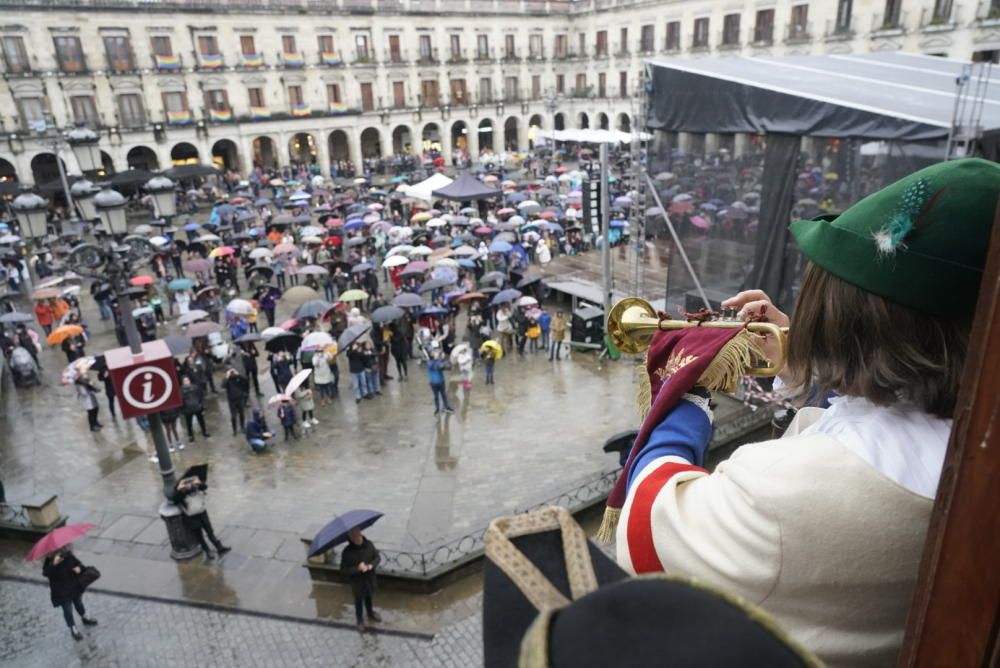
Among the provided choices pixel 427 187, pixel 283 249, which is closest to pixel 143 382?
pixel 283 249

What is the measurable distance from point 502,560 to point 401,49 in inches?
1985

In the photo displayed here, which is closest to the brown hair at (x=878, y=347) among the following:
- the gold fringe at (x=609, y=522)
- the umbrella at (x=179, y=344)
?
the gold fringe at (x=609, y=522)

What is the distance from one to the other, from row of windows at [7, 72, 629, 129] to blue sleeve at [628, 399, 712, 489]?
34.6m

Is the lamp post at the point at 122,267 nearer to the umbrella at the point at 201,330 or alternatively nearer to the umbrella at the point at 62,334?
the umbrella at the point at 201,330

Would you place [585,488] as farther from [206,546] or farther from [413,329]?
[413,329]

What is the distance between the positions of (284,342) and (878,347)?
13034mm

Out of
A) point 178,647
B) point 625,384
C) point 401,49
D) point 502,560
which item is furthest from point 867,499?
point 401,49

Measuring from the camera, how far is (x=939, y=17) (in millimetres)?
31797

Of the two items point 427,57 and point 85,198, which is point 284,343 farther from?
point 427,57

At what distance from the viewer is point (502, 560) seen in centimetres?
90

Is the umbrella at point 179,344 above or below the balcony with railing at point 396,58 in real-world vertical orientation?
below

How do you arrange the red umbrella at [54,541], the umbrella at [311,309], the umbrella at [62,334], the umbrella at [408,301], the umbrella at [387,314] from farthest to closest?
the umbrella at [408,301] → the umbrella at [311,309] → the umbrella at [387,314] → the umbrella at [62,334] → the red umbrella at [54,541]

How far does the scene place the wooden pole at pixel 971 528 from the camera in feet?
2.83

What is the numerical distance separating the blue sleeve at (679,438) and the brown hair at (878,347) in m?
0.29
